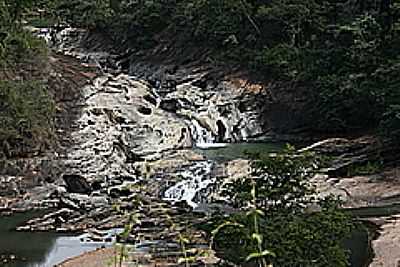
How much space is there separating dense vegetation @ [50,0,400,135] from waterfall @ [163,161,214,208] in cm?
628

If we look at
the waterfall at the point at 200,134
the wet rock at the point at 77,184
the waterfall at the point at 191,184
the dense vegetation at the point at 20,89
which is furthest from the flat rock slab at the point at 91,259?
the waterfall at the point at 200,134

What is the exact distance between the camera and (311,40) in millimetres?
33875

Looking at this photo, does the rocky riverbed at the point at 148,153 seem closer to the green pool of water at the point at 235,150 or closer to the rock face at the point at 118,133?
the rock face at the point at 118,133

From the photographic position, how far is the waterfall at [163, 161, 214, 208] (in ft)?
80.4

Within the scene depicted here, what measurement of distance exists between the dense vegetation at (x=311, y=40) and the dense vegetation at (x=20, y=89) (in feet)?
29.6

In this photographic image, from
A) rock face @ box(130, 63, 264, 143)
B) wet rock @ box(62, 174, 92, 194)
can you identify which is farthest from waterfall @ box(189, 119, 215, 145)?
wet rock @ box(62, 174, 92, 194)

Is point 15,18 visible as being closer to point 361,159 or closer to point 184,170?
point 184,170

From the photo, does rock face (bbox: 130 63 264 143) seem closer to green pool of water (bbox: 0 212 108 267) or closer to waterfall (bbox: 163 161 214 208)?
waterfall (bbox: 163 161 214 208)

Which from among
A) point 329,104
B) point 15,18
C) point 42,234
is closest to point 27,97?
point 15,18

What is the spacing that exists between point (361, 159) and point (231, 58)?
42.2ft

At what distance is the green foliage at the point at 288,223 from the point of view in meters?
12.9

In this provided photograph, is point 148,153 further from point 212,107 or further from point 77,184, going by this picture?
point 212,107

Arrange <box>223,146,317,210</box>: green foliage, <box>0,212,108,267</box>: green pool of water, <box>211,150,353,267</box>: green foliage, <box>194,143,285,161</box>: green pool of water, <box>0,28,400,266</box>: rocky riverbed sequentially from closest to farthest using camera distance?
1. <box>211,150,353,267</box>: green foliage
2. <box>223,146,317,210</box>: green foliage
3. <box>0,212,108,267</box>: green pool of water
4. <box>0,28,400,266</box>: rocky riverbed
5. <box>194,143,285,161</box>: green pool of water

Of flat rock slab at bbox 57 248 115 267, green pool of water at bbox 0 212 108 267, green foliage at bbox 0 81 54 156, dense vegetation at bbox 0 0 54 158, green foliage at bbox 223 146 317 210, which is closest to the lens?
green foliage at bbox 223 146 317 210
